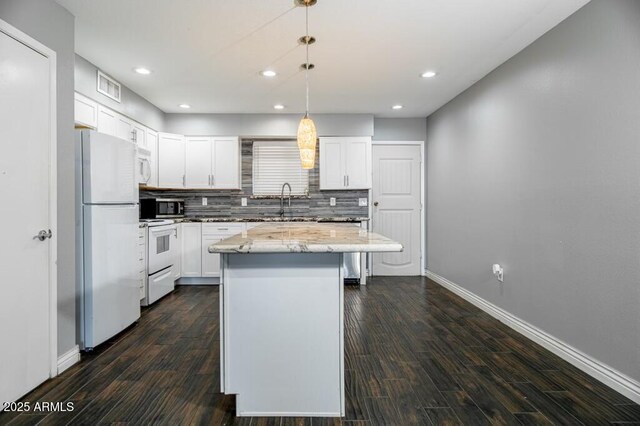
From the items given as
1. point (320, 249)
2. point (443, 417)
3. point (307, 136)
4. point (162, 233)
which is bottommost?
point (443, 417)

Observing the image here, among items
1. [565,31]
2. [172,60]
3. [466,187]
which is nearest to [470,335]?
[466,187]

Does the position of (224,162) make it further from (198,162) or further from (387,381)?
(387,381)

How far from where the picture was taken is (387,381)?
199cm

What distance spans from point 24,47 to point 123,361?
6.86ft

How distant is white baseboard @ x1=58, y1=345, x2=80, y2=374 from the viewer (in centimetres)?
212

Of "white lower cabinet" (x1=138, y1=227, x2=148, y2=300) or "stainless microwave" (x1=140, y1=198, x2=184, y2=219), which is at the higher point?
"stainless microwave" (x1=140, y1=198, x2=184, y2=219)

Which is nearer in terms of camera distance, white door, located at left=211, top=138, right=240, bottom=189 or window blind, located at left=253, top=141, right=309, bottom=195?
white door, located at left=211, top=138, right=240, bottom=189

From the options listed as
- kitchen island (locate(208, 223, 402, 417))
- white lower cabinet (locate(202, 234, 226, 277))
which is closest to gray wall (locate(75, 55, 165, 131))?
white lower cabinet (locate(202, 234, 226, 277))

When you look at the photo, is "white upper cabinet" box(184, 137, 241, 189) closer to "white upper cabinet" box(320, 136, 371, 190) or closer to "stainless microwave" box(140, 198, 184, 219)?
"stainless microwave" box(140, 198, 184, 219)

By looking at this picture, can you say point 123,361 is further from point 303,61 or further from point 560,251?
point 560,251

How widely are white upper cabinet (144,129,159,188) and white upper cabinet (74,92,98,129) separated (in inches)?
42.2

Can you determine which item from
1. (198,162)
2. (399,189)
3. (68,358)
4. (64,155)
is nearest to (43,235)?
(64,155)

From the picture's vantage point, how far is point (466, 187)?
3.74 meters

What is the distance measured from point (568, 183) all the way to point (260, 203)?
379 centimetres
